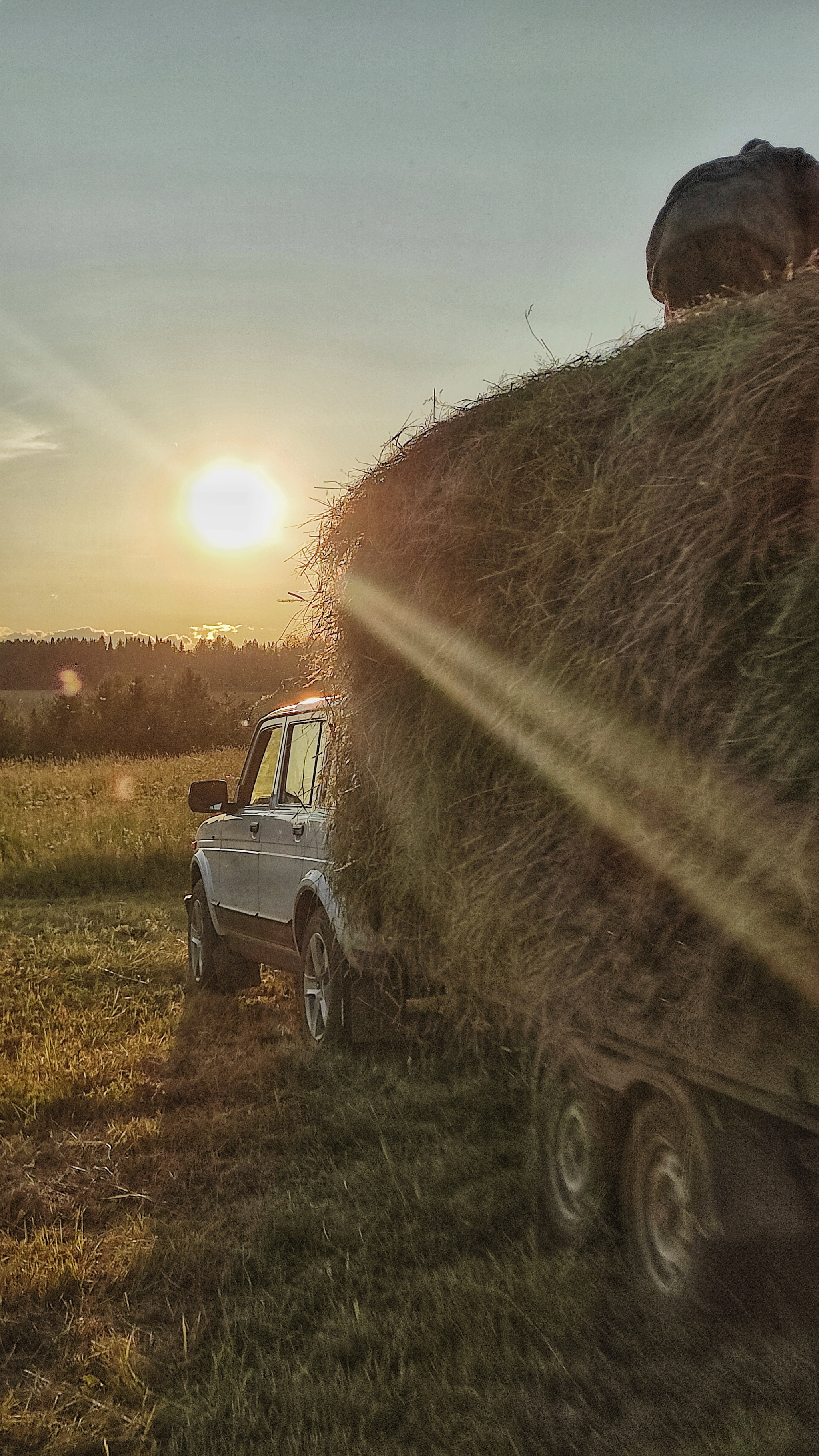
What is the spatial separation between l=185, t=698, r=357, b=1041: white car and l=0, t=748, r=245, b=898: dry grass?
725 cm

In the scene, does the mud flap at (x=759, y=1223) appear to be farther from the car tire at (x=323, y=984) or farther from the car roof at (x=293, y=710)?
the car roof at (x=293, y=710)

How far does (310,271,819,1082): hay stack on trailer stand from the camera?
207cm

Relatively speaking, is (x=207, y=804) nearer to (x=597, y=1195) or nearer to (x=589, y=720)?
(x=597, y=1195)

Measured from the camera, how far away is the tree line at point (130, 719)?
145ft

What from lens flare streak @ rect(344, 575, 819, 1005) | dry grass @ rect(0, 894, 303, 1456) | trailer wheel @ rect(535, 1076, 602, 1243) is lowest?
dry grass @ rect(0, 894, 303, 1456)

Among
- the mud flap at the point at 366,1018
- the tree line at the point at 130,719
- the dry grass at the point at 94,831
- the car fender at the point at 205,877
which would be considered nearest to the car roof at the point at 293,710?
the mud flap at the point at 366,1018

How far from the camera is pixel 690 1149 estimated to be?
2.61 m

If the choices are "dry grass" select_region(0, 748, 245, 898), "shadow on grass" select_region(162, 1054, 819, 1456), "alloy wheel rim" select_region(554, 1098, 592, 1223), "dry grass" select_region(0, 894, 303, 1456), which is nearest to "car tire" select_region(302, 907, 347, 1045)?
"dry grass" select_region(0, 894, 303, 1456)

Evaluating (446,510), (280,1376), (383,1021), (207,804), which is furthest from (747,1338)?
(207,804)

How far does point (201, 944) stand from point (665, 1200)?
5.57 m

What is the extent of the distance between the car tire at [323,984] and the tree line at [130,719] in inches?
1473

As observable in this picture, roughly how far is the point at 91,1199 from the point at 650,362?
3275 mm

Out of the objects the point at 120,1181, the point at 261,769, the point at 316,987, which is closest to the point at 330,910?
the point at 316,987

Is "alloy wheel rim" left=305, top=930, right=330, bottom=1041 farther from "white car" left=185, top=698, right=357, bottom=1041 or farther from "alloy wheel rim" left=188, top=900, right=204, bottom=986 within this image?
"alloy wheel rim" left=188, top=900, right=204, bottom=986
